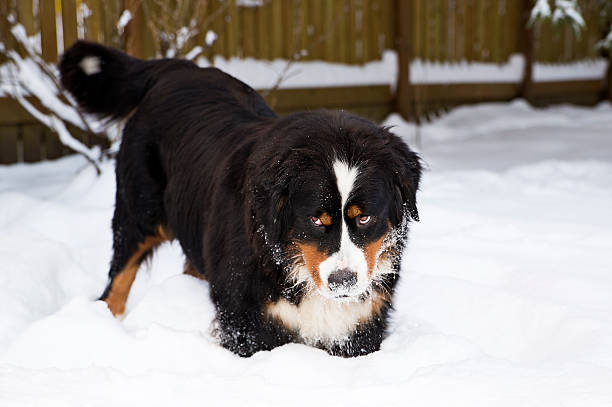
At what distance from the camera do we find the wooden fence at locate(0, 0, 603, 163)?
574 centimetres

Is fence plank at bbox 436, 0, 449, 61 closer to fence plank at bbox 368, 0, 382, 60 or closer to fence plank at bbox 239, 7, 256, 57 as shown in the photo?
fence plank at bbox 368, 0, 382, 60

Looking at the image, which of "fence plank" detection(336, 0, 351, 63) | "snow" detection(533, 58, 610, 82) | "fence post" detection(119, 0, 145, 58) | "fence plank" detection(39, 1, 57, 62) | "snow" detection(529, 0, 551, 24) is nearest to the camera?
"fence post" detection(119, 0, 145, 58)

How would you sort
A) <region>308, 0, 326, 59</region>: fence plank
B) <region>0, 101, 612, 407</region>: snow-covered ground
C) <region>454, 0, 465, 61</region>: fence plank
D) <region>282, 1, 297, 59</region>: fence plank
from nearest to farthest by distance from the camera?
<region>0, 101, 612, 407</region>: snow-covered ground < <region>282, 1, 297, 59</region>: fence plank < <region>308, 0, 326, 59</region>: fence plank < <region>454, 0, 465, 61</region>: fence plank

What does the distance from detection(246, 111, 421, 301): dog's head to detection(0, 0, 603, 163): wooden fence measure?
2.98 m

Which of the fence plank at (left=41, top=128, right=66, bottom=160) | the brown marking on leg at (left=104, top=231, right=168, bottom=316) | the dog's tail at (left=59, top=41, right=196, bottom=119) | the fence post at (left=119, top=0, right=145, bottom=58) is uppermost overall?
the fence post at (left=119, top=0, right=145, bottom=58)

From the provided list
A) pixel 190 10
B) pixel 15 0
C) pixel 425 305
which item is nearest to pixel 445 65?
pixel 190 10

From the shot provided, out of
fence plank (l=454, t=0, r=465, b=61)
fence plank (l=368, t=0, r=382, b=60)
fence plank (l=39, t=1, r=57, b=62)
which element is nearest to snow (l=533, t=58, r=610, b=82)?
fence plank (l=454, t=0, r=465, b=61)

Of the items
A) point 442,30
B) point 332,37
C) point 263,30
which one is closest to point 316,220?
point 263,30

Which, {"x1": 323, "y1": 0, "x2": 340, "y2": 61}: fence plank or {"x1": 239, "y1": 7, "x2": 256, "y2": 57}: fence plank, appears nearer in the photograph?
{"x1": 239, "y1": 7, "x2": 256, "y2": 57}: fence plank

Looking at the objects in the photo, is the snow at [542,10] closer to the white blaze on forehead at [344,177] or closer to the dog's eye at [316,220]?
the white blaze on forehead at [344,177]

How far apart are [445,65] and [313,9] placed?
2.82 meters

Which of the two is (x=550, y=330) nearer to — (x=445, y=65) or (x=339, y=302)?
(x=339, y=302)

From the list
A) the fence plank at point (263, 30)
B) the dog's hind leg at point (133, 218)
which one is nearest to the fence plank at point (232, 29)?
the fence plank at point (263, 30)

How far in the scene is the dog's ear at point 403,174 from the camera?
266 centimetres
